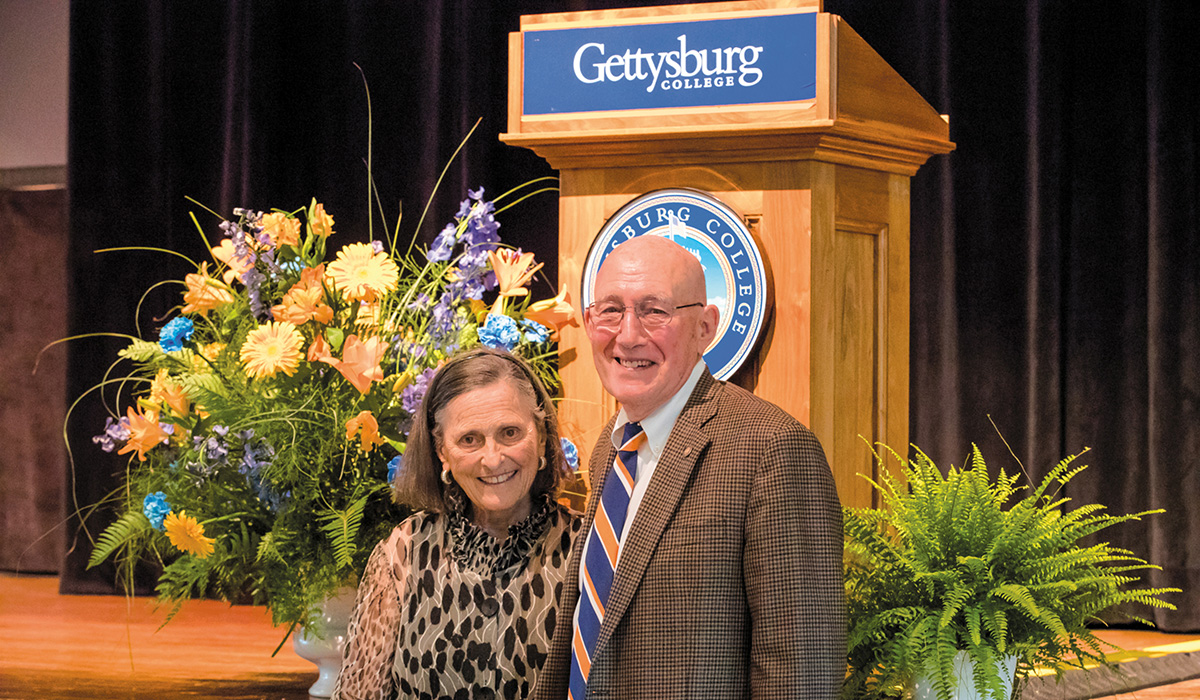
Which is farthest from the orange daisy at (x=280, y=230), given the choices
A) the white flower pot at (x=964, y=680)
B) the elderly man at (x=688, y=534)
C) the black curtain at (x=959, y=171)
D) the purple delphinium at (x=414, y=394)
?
the black curtain at (x=959, y=171)

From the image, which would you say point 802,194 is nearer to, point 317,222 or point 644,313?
point 644,313

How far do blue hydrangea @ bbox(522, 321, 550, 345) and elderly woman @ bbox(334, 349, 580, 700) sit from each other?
16.4 inches

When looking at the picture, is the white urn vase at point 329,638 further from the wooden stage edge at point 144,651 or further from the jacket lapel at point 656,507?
the jacket lapel at point 656,507

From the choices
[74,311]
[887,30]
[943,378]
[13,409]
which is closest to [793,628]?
[943,378]

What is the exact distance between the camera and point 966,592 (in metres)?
1.91

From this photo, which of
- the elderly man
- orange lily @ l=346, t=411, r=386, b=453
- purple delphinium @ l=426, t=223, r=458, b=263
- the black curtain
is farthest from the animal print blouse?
the black curtain

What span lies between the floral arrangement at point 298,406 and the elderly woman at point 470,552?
38cm

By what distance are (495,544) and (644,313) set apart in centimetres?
51

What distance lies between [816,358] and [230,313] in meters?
1.24

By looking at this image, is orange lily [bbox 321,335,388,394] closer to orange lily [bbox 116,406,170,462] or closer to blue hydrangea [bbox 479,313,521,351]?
blue hydrangea [bbox 479,313,521,351]

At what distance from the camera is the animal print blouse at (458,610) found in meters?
1.86

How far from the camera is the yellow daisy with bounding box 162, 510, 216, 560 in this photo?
7.68 feet

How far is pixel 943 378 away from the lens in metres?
4.94

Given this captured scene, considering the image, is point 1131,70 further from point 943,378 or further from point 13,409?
point 13,409
